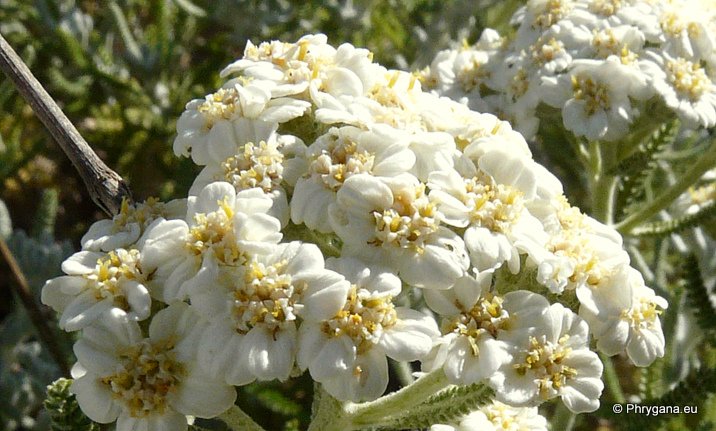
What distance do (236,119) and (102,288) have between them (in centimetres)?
41

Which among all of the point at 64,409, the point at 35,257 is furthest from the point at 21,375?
the point at 64,409

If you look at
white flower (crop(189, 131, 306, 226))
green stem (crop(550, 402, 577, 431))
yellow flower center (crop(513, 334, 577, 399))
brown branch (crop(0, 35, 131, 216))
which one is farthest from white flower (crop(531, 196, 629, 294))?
green stem (crop(550, 402, 577, 431))

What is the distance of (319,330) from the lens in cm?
143

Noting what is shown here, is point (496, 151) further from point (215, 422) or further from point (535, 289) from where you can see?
point (215, 422)

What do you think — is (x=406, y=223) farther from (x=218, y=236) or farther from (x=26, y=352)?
(x=26, y=352)

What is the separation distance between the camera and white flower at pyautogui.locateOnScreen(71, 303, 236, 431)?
4.76 ft

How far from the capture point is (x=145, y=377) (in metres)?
1.47

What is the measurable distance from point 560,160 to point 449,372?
98.5 inches

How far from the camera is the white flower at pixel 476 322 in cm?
145

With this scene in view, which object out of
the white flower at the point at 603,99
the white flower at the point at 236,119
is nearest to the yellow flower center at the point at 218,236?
the white flower at the point at 236,119

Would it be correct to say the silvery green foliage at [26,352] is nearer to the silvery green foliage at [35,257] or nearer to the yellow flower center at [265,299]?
the silvery green foliage at [35,257]

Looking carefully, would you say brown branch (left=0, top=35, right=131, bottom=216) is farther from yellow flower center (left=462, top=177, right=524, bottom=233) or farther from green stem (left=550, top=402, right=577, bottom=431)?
green stem (left=550, top=402, right=577, bottom=431)

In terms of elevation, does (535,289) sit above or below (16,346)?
above

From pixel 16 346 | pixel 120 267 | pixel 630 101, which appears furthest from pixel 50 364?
pixel 630 101
